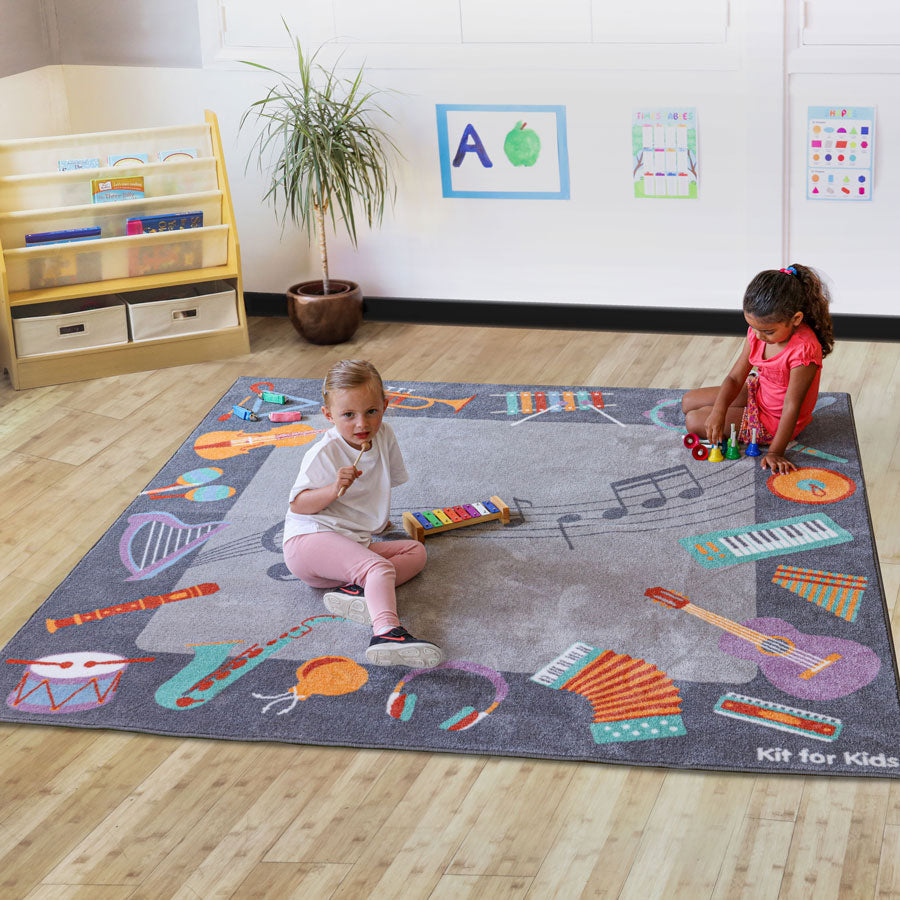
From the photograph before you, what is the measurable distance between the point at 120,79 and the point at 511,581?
9.07ft

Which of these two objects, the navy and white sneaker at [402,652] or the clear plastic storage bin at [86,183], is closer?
the navy and white sneaker at [402,652]

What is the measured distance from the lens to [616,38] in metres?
4.01

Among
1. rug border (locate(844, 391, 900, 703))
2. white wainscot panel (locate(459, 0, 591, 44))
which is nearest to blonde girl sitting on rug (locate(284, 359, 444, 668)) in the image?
rug border (locate(844, 391, 900, 703))

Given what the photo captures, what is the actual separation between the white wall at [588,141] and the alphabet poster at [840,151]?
0.03m

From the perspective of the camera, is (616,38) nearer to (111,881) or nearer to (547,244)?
(547,244)

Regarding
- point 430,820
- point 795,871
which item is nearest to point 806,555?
point 795,871

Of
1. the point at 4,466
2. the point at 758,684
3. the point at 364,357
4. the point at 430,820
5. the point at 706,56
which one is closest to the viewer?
the point at 430,820

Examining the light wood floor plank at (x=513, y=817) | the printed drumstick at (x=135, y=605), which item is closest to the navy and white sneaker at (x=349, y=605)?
the printed drumstick at (x=135, y=605)

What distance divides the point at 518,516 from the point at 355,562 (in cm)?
54

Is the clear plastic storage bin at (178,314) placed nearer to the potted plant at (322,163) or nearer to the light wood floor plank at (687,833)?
the potted plant at (322,163)

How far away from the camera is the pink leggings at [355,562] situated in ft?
8.50

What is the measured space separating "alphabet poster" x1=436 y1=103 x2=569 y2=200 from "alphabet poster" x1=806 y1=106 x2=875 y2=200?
0.82 meters

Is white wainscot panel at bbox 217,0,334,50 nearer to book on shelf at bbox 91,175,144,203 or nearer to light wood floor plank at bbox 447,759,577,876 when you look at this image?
book on shelf at bbox 91,175,144,203

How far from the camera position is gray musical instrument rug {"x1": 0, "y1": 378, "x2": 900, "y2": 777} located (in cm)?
225
